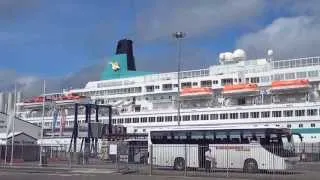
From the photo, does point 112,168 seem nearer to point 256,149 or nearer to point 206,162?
point 206,162

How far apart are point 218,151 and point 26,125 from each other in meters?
53.3

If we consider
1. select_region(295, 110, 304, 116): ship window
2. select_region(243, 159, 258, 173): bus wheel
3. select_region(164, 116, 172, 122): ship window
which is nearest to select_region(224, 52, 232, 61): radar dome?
select_region(164, 116, 172, 122): ship window

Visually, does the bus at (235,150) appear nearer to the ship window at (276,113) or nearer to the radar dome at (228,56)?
the ship window at (276,113)

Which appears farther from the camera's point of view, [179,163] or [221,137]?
[221,137]

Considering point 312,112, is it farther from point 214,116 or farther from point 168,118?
point 168,118

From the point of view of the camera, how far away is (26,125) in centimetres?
8200

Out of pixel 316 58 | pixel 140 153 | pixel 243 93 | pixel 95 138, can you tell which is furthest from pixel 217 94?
pixel 140 153

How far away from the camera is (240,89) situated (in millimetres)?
80938

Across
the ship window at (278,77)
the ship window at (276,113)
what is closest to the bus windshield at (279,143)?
the ship window at (276,113)

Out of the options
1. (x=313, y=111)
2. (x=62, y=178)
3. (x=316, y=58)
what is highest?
(x=316, y=58)

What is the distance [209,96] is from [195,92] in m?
2.31

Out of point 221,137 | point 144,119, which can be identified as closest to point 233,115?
point 144,119

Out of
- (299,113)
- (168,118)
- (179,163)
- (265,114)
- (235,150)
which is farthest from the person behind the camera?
(168,118)

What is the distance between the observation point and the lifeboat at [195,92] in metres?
85.1
